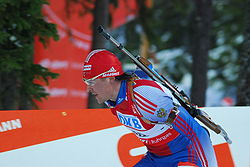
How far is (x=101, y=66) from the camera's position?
3.91m

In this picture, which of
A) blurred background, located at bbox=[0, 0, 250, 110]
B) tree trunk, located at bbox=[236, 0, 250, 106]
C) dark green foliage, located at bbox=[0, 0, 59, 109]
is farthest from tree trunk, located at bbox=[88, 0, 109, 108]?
tree trunk, located at bbox=[236, 0, 250, 106]

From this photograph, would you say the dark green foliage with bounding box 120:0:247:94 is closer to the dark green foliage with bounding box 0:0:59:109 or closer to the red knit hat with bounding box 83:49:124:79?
the dark green foliage with bounding box 0:0:59:109

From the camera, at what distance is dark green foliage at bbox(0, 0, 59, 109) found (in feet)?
22.5

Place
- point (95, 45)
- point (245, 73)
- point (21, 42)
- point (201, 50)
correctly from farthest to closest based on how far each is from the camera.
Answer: point (201, 50)
point (95, 45)
point (245, 73)
point (21, 42)

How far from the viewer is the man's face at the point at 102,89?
156 inches

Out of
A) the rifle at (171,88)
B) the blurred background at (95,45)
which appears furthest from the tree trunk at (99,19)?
the rifle at (171,88)

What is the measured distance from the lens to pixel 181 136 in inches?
165

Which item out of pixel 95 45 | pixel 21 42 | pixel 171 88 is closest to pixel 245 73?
pixel 95 45

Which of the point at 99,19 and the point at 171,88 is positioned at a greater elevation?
the point at 99,19

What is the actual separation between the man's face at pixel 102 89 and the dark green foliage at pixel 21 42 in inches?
119

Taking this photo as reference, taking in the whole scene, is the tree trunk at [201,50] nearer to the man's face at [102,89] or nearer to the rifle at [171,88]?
the rifle at [171,88]

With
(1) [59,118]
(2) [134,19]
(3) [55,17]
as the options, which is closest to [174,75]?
(2) [134,19]

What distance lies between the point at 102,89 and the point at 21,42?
375 cm

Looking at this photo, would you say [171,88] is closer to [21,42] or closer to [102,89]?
[102,89]
